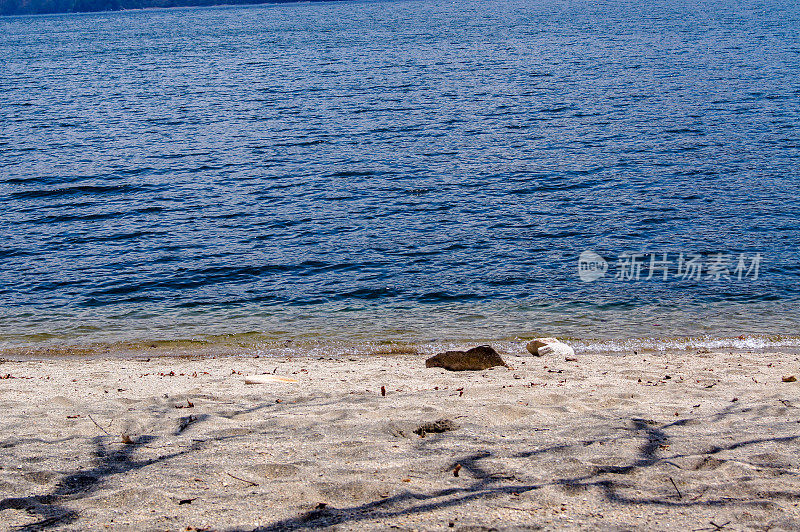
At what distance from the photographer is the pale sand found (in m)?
5.09

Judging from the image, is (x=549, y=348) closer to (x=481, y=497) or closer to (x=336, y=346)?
(x=336, y=346)

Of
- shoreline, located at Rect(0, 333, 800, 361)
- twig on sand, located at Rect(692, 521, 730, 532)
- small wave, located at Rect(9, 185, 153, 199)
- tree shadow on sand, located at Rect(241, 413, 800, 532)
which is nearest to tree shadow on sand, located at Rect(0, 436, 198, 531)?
tree shadow on sand, located at Rect(241, 413, 800, 532)

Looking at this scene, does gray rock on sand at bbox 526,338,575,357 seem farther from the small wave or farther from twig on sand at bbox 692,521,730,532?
the small wave

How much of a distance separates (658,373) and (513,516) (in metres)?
5.61

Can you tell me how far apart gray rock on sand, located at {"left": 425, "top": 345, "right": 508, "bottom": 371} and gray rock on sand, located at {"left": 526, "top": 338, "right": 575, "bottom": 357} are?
1.35m

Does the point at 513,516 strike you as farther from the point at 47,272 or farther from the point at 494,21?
the point at 494,21

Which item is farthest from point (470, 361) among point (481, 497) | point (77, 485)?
point (77, 485)

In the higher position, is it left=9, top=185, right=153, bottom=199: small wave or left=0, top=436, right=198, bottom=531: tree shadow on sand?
left=0, top=436, right=198, bottom=531: tree shadow on sand

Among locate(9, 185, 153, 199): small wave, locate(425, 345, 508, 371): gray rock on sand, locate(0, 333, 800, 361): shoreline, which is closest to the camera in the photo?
locate(425, 345, 508, 371): gray rock on sand

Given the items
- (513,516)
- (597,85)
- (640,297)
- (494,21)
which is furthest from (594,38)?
(513,516)

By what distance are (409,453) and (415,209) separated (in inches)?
611

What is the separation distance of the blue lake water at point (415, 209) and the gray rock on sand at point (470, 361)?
2.51 m

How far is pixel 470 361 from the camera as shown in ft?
33.7

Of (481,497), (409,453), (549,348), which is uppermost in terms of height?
(481,497)
